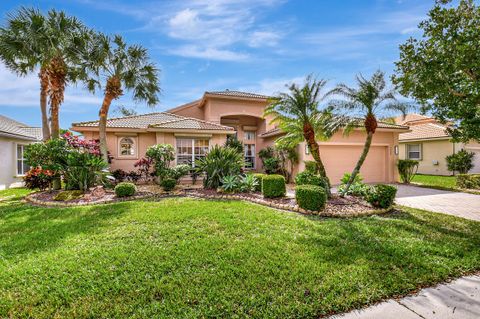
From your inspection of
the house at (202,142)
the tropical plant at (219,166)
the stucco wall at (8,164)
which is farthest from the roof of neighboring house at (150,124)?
the stucco wall at (8,164)

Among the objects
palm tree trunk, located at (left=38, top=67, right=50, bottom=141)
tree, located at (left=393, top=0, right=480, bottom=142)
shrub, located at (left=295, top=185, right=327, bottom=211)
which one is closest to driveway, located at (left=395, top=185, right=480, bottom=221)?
tree, located at (left=393, top=0, right=480, bottom=142)

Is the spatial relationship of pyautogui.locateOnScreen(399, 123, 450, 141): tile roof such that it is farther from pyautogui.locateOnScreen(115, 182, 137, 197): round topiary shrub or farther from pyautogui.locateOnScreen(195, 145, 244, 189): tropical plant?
pyautogui.locateOnScreen(115, 182, 137, 197): round topiary shrub

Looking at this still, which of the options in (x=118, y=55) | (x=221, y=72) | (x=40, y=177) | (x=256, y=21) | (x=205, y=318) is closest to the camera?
(x=205, y=318)

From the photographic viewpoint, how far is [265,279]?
376 cm

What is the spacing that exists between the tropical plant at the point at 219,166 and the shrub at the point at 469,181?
1316 centimetres

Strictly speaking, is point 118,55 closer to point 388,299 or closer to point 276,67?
point 276,67

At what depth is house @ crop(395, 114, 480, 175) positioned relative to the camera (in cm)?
2044

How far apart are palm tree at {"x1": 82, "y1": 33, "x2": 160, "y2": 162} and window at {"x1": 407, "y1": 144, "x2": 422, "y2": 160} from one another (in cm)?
2512

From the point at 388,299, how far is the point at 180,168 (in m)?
10.9

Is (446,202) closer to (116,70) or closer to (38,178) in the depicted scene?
(116,70)

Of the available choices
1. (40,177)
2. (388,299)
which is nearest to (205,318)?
(388,299)

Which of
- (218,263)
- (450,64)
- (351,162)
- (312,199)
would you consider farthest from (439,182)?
(218,263)

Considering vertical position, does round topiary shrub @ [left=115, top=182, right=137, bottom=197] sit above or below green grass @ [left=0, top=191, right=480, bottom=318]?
above

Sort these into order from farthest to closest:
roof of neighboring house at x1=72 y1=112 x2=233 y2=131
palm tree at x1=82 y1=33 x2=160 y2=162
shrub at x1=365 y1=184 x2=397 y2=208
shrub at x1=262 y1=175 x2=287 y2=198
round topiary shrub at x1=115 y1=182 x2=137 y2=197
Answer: roof of neighboring house at x1=72 y1=112 x2=233 y2=131
palm tree at x1=82 y1=33 x2=160 y2=162
round topiary shrub at x1=115 y1=182 x2=137 y2=197
shrub at x1=262 y1=175 x2=287 y2=198
shrub at x1=365 y1=184 x2=397 y2=208
